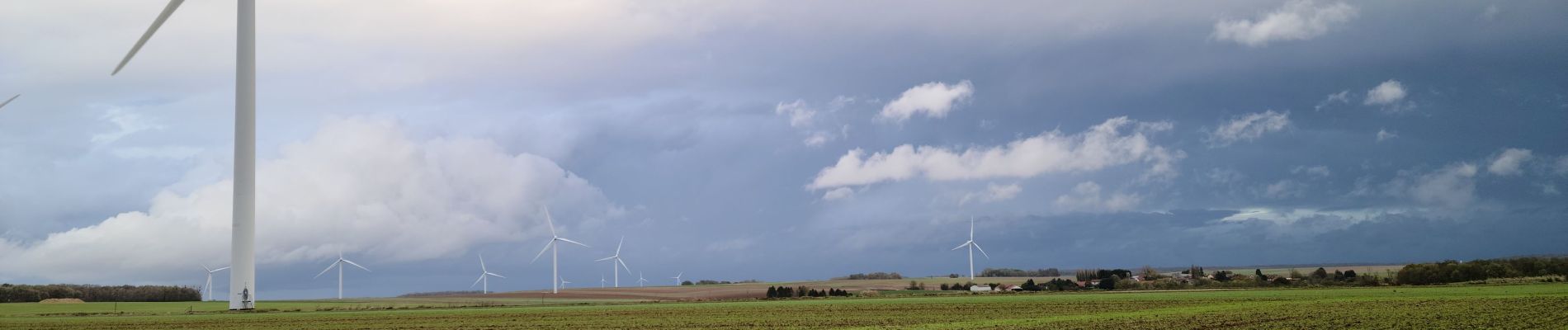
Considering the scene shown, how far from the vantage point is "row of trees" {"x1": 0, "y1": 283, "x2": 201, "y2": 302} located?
131 meters

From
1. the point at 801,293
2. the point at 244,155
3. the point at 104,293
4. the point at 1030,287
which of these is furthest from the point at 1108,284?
the point at 104,293

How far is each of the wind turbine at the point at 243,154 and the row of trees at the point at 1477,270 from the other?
104 meters

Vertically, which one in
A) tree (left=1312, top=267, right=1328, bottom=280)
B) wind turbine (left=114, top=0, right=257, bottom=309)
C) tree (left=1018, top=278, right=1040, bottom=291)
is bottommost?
tree (left=1018, top=278, right=1040, bottom=291)

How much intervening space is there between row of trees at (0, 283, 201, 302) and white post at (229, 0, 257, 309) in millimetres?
54548

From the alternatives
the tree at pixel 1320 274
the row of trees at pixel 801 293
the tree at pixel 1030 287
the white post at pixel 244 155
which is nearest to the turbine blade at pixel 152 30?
the white post at pixel 244 155

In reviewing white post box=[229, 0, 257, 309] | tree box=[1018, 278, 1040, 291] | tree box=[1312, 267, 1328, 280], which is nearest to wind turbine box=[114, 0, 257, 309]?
white post box=[229, 0, 257, 309]

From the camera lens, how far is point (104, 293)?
13700cm

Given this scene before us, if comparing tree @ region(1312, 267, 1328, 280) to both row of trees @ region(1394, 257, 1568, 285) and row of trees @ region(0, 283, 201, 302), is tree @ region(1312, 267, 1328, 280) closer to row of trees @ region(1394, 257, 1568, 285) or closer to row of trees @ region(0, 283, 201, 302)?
row of trees @ region(1394, 257, 1568, 285)

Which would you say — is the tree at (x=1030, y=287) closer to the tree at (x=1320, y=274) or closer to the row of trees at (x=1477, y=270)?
the tree at (x=1320, y=274)

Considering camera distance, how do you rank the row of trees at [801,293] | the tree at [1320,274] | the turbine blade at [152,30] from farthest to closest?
the tree at [1320,274] < the row of trees at [801,293] < the turbine blade at [152,30]

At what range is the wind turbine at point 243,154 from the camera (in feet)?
277

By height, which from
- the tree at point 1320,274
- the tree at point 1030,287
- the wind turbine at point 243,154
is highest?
the wind turbine at point 243,154

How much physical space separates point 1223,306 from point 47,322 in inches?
2835

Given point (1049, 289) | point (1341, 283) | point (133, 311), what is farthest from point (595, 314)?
point (1341, 283)
